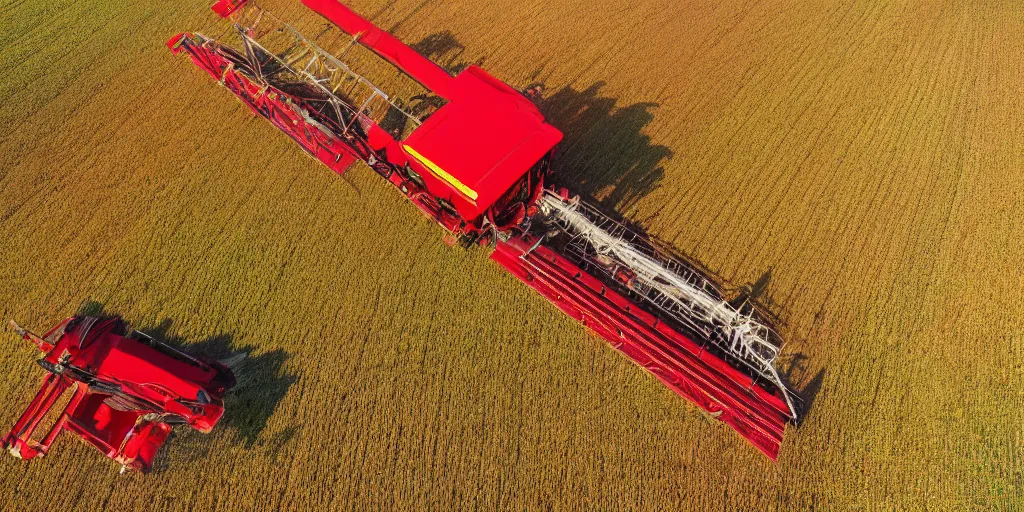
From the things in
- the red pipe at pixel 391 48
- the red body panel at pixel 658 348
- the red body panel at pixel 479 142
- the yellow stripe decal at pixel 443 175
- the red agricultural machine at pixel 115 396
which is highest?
the red pipe at pixel 391 48

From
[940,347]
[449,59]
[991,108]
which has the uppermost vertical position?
[991,108]

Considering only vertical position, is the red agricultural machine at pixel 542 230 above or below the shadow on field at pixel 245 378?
above

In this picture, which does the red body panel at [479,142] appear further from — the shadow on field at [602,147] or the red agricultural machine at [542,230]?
the shadow on field at [602,147]

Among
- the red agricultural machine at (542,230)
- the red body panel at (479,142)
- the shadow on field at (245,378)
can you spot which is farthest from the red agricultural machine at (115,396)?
the red body panel at (479,142)

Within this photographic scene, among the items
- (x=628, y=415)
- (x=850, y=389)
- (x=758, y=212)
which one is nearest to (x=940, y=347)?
(x=850, y=389)

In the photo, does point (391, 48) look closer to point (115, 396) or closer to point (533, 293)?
point (533, 293)

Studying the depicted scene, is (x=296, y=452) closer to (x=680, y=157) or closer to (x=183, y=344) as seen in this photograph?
Result: (x=183, y=344)
